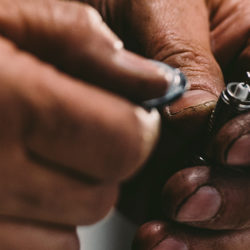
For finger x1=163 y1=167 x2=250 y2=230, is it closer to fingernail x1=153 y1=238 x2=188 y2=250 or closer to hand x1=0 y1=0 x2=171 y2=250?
fingernail x1=153 y1=238 x2=188 y2=250

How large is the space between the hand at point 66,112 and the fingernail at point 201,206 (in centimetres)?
20

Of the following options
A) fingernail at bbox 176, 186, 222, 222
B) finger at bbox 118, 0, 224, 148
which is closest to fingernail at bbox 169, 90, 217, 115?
finger at bbox 118, 0, 224, 148

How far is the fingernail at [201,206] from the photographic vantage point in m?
0.59

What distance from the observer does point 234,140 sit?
1.73 feet

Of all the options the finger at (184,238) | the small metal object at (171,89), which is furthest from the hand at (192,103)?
the small metal object at (171,89)

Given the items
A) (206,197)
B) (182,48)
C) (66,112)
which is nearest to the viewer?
(66,112)

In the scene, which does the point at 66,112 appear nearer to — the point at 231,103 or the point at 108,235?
the point at 231,103

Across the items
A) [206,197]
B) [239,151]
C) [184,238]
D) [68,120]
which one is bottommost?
[184,238]

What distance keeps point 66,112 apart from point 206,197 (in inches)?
13.1

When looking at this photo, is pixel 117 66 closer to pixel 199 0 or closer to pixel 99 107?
pixel 99 107

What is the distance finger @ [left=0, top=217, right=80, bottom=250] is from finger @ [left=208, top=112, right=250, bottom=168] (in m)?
0.24

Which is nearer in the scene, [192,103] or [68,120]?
[68,120]

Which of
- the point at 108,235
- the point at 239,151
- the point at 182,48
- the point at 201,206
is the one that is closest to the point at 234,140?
the point at 239,151

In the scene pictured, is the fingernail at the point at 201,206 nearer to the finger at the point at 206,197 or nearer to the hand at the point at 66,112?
the finger at the point at 206,197
